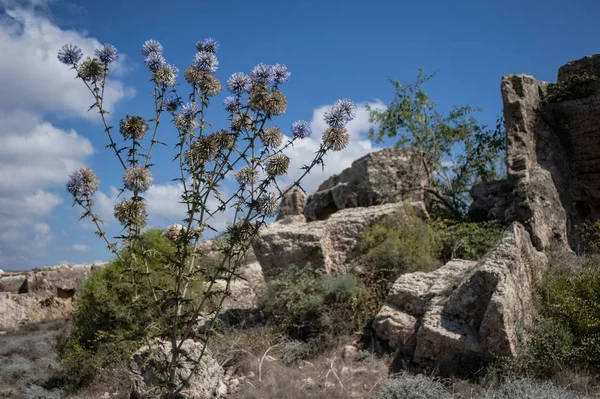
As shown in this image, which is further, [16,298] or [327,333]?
[16,298]

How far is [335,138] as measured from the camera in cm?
468

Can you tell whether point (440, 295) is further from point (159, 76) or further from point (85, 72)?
point (85, 72)

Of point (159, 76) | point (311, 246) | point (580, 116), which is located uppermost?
point (580, 116)

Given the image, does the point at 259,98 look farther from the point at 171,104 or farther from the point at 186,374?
the point at 186,374

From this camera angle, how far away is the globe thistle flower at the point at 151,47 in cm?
519

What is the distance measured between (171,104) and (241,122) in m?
0.90

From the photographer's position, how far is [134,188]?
4816 mm

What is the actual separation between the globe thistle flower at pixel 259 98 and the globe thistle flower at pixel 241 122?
12cm

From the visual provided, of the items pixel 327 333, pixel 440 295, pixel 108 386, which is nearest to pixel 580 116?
pixel 440 295

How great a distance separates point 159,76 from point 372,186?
1021cm

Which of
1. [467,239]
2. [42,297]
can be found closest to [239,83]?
[467,239]

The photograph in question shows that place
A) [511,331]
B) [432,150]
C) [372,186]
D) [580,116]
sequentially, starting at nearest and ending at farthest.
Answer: [511,331], [580,116], [372,186], [432,150]

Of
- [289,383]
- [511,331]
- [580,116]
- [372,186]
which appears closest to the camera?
[511,331]

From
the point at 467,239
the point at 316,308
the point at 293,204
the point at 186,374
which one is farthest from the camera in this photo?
the point at 293,204
